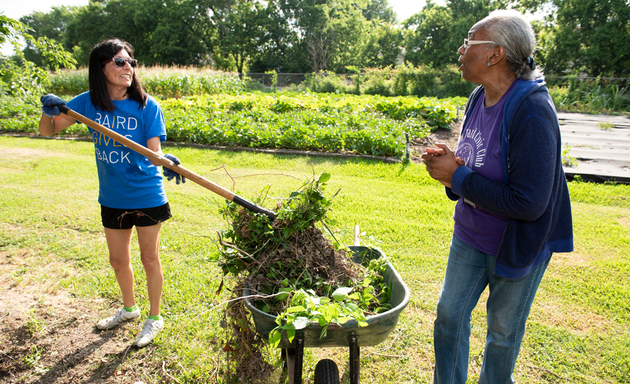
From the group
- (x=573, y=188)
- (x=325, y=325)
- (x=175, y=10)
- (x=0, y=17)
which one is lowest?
(x=573, y=188)

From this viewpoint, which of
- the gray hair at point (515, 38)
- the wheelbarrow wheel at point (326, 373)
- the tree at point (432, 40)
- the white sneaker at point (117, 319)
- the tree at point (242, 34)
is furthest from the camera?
the tree at point (242, 34)

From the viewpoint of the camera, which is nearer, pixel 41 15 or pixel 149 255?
pixel 149 255

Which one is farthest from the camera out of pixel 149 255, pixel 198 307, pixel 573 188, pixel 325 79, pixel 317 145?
pixel 325 79

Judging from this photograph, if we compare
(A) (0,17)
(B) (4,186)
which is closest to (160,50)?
(B) (4,186)

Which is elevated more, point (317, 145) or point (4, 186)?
point (317, 145)

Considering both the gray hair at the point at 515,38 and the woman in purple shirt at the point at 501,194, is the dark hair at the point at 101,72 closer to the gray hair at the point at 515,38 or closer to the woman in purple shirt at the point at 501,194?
the woman in purple shirt at the point at 501,194

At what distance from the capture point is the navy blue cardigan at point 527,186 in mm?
1494

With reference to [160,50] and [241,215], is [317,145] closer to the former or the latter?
[241,215]

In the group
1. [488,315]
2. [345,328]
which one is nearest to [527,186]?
[488,315]

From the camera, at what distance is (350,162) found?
291 inches

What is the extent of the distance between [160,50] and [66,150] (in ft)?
132

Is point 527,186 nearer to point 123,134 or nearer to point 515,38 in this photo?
point 515,38

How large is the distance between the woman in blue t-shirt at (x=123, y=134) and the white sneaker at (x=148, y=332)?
46 cm

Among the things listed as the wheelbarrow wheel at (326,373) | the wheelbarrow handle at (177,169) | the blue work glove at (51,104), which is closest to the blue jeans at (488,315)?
the wheelbarrow wheel at (326,373)
